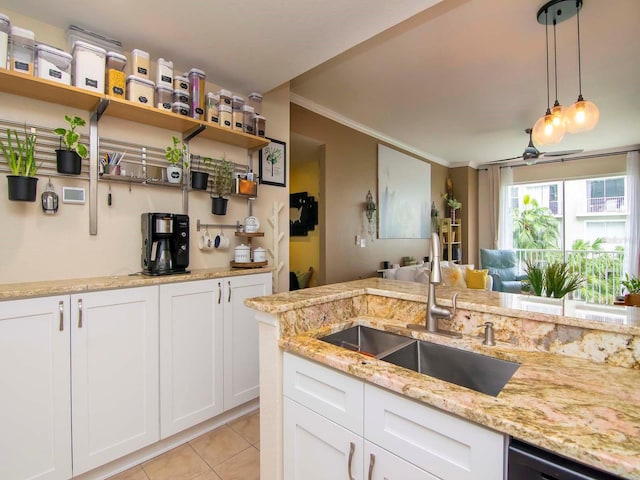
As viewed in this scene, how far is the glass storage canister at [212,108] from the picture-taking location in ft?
7.20

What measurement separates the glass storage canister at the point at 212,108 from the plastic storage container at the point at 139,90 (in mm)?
378

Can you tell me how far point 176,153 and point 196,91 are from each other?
1.43 feet

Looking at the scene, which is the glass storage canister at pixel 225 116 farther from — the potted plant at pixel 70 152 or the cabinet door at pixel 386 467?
the cabinet door at pixel 386 467

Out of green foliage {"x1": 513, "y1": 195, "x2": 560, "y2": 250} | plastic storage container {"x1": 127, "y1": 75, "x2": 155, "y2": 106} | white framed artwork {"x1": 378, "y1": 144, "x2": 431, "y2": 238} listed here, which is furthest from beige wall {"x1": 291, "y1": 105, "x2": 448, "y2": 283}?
green foliage {"x1": 513, "y1": 195, "x2": 560, "y2": 250}

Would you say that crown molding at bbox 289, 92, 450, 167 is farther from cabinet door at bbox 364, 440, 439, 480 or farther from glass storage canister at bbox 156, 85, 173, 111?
cabinet door at bbox 364, 440, 439, 480

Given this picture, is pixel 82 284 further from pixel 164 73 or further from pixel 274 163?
pixel 274 163

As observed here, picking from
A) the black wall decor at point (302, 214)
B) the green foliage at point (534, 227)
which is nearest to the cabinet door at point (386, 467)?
the black wall decor at point (302, 214)

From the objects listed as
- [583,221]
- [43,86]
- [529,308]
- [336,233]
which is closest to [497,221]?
[583,221]

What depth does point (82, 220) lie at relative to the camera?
1860 millimetres

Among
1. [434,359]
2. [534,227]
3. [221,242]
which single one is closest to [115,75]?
[221,242]

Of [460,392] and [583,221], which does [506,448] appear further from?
[583,221]

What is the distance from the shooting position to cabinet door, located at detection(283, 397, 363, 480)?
96cm

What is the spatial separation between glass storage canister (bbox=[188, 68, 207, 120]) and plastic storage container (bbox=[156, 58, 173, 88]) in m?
0.14

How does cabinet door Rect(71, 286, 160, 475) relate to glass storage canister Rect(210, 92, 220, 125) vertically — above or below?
below
